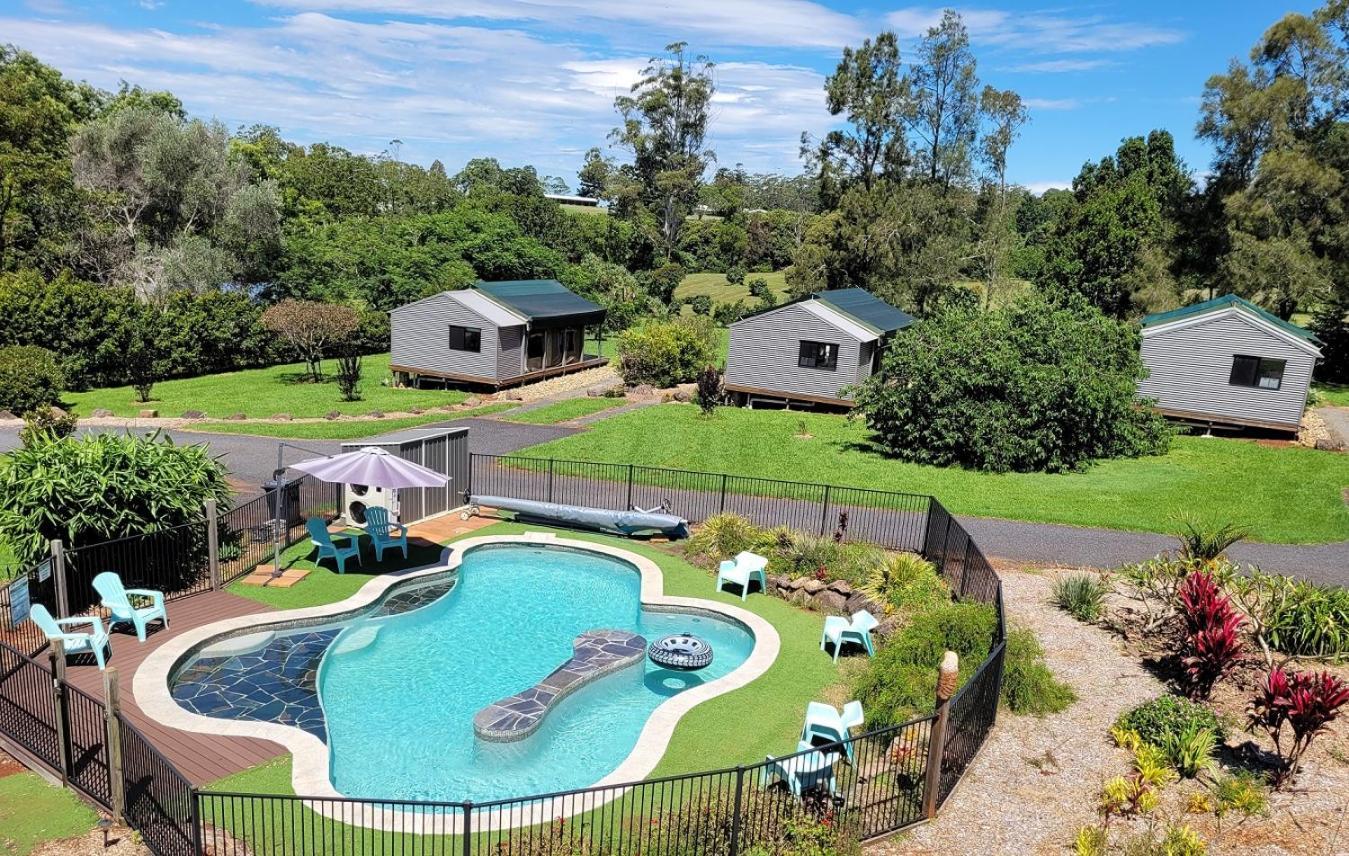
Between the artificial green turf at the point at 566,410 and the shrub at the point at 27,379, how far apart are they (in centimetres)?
1620

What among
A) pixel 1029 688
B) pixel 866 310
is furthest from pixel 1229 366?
pixel 1029 688

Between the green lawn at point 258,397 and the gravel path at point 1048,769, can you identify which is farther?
the green lawn at point 258,397

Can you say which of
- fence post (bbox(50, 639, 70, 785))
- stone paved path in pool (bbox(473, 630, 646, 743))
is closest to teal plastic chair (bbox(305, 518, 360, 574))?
stone paved path in pool (bbox(473, 630, 646, 743))

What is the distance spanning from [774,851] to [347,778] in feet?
16.9

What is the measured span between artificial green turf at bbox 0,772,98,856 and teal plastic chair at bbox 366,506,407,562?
25.8ft

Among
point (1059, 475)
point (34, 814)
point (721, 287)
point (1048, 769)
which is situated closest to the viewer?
point (34, 814)

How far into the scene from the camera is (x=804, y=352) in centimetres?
Result: 3600

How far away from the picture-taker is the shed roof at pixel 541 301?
39.0m

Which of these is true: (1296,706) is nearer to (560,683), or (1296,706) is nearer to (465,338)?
(560,683)

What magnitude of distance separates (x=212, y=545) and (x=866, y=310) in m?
30.4

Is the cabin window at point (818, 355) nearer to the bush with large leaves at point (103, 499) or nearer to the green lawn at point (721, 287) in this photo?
the bush with large leaves at point (103, 499)

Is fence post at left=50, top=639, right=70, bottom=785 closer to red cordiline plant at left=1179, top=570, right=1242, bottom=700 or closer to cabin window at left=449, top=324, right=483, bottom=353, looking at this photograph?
red cordiline plant at left=1179, top=570, right=1242, bottom=700

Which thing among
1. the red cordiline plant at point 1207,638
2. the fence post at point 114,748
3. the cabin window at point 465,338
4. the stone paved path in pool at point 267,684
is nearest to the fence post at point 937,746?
the red cordiline plant at point 1207,638

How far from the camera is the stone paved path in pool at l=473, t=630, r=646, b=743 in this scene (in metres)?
10.9
